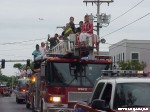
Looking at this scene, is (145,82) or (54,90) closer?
(145,82)

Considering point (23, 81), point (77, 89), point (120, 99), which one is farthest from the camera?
point (23, 81)

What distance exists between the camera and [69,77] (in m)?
17.1

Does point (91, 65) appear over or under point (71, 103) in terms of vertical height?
over

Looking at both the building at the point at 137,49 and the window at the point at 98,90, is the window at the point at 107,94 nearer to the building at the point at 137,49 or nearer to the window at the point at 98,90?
the window at the point at 98,90

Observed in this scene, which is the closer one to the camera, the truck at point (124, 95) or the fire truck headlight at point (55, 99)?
the truck at point (124, 95)

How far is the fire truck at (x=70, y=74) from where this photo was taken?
16984mm

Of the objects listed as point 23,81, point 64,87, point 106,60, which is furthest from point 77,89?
point 23,81

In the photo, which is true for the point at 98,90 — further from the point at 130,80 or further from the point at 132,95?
the point at 132,95

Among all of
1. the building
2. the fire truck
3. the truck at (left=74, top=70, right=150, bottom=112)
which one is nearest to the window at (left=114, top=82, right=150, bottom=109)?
the truck at (left=74, top=70, right=150, bottom=112)

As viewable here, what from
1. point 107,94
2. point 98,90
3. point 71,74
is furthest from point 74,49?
point 107,94

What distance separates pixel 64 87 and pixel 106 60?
1.83 meters

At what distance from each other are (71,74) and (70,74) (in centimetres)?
3

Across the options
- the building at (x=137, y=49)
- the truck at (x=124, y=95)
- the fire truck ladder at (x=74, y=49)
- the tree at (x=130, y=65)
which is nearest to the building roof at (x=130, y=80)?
the truck at (x=124, y=95)

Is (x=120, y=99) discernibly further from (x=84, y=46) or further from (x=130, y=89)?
(x=84, y=46)
